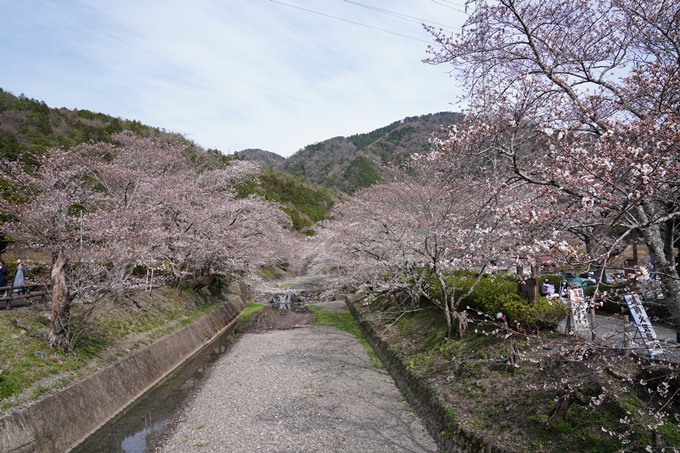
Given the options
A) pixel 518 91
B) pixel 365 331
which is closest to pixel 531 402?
pixel 518 91

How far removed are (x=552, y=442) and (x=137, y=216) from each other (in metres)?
13.4

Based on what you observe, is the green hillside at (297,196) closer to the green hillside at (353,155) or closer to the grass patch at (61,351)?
the green hillside at (353,155)

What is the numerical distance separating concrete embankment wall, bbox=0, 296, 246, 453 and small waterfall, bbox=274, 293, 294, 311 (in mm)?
14035

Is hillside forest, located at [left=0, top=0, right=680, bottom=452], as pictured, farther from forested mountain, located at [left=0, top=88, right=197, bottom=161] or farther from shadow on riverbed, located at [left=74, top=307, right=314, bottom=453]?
forested mountain, located at [left=0, top=88, right=197, bottom=161]

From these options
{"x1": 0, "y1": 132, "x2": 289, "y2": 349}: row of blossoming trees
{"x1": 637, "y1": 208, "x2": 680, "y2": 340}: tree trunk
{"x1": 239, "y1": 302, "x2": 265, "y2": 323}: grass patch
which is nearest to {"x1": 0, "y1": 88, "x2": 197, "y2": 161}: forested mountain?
{"x1": 0, "y1": 132, "x2": 289, "y2": 349}: row of blossoming trees

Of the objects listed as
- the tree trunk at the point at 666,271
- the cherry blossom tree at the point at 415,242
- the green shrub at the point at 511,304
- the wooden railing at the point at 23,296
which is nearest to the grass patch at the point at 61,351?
the wooden railing at the point at 23,296

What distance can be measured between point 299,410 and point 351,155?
103217 millimetres

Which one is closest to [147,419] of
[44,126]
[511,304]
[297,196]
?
[511,304]

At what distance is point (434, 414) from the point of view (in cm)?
877

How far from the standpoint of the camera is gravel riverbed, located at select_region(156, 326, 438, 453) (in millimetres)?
8422

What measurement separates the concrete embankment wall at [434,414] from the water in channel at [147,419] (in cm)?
636

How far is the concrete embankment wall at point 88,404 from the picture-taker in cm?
732

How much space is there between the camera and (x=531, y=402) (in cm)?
714

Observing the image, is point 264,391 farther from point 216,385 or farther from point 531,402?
point 531,402
